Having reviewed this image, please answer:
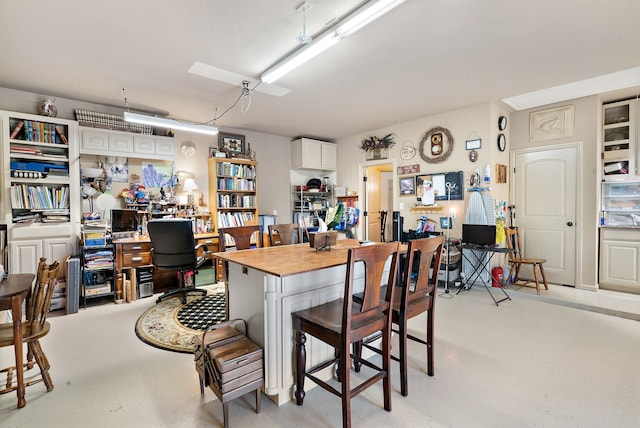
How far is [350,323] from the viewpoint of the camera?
1.62 metres

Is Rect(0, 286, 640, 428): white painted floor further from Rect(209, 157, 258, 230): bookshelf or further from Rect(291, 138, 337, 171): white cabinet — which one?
Rect(291, 138, 337, 171): white cabinet

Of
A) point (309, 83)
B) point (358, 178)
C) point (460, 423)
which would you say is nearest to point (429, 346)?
point (460, 423)

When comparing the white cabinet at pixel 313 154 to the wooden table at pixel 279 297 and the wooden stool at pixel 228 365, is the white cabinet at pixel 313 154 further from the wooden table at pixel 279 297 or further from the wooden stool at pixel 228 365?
the wooden stool at pixel 228 365

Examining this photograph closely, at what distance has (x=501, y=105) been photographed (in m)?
4.56

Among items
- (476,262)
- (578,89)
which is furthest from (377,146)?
(578,89)

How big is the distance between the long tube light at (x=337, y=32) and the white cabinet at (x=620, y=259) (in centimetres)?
468

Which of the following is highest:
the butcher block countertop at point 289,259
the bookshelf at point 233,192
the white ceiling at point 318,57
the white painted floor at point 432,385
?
the white ceiling at point 318,57

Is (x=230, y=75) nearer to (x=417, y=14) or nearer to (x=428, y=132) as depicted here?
(x=417, y=14)

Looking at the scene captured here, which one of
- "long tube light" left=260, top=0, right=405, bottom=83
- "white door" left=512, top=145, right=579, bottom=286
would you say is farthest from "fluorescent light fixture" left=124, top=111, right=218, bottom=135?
"white door" left=512, top=145, right=579, bottom=286

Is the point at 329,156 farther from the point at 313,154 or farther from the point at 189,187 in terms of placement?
the point at 189,187

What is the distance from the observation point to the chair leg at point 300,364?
72.6 inches

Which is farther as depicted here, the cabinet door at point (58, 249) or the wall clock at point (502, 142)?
the wall clock at point (502, 142)

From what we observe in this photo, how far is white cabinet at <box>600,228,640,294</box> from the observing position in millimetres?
4164

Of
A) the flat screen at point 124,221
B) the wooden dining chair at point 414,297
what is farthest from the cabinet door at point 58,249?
the wooden dining chair at point 414,297
